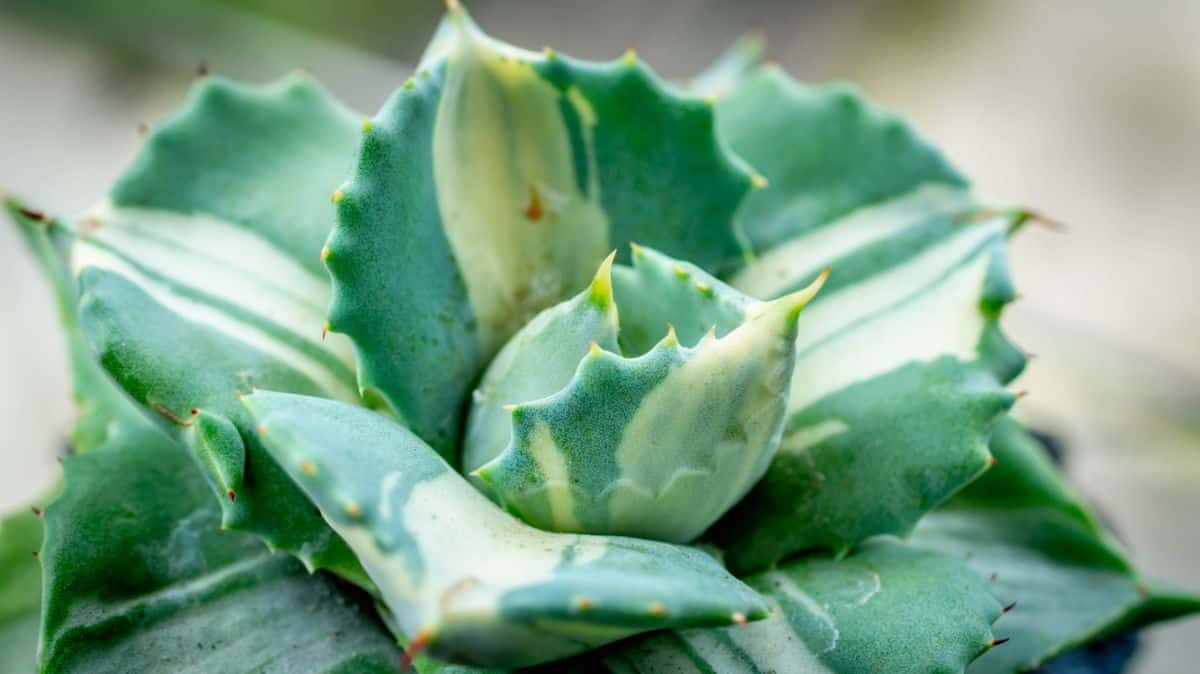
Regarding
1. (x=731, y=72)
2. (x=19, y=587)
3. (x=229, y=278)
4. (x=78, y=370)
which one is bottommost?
(x=19, y=587)

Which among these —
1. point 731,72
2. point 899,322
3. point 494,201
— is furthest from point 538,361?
point 731,72

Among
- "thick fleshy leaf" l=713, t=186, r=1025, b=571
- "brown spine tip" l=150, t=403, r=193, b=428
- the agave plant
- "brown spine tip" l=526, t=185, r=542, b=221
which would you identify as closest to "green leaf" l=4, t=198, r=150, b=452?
the agave plant

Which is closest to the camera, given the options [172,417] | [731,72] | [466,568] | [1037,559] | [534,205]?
[466,568]

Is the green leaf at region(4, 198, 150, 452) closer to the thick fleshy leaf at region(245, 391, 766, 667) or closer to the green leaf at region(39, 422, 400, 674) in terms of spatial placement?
the green leaf at region(39, 422, 400, 674)

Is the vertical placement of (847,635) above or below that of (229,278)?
below

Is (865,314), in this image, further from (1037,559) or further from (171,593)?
(171,593)

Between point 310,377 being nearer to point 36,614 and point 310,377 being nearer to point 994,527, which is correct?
point 36,614

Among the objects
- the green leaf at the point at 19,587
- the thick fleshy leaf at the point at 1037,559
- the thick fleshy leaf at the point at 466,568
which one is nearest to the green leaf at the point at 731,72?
the thick fleshy leaf at the point at 1037,559

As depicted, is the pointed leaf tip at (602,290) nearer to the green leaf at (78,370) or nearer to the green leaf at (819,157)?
the green leaf at (819,157)
